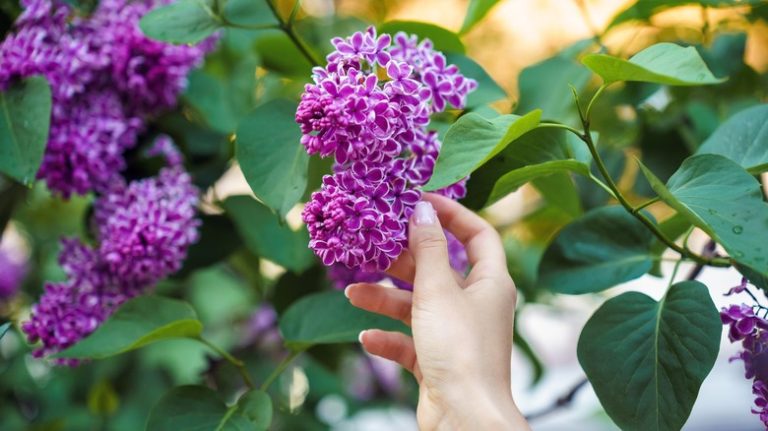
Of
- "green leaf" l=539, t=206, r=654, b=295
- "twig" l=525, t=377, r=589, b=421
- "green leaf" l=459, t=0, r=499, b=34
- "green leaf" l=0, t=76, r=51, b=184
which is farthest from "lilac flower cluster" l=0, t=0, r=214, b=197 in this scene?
"twig" l=525, t=377, r=589, b=421

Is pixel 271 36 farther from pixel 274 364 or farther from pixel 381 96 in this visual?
pixel 274 364

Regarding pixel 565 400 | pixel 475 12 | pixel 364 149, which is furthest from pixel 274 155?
pixel 565 400

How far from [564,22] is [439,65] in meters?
1.55

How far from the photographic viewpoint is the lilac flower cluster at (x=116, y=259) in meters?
0.59

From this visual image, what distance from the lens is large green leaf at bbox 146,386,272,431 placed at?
22.1 inches

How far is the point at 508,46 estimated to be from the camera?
1.95 m

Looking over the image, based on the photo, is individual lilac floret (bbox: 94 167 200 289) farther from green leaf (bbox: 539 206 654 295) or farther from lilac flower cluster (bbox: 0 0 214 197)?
green leaf (bbox: 539 206 654 295)

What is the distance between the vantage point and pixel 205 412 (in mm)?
581

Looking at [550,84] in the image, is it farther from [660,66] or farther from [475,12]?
[660,66]

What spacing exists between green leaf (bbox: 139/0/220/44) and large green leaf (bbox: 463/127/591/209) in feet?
0.77

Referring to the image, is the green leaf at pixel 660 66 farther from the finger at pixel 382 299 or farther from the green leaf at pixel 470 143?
the finger at pixel 382 299

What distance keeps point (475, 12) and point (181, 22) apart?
9.6 inches

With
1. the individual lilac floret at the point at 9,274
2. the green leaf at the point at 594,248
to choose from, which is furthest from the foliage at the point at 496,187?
the individual lilac floret at the point at 9,274

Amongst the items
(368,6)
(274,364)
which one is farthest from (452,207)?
(368,6)
